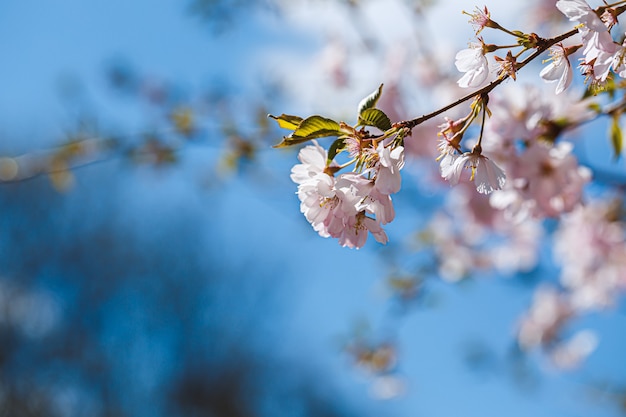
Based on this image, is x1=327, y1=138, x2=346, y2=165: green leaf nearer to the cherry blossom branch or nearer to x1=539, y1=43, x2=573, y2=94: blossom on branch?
the cherry blossom branch

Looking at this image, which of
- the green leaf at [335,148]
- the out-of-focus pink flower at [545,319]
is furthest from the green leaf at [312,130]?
the out-of-focus pink flower at [545,319]

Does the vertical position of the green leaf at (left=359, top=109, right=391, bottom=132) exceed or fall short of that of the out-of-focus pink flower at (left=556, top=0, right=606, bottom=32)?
it falls short

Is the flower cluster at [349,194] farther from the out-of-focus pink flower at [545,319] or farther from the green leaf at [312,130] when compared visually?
the out-of-focus pink flower at [545,319]

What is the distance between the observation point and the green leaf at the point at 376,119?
1.58 feet

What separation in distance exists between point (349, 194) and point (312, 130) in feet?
0.21

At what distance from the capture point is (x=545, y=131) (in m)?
0.87

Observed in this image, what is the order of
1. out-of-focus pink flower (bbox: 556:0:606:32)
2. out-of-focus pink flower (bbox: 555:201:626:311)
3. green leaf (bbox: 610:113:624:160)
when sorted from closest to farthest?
out-of-focus pink flower (bbox: 556:0:606:32) < green leaf (bbox: 610:113:624:160) < out-of-focus pink flower (bbox: 555:201:626:311)

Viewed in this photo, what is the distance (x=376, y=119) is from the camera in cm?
49

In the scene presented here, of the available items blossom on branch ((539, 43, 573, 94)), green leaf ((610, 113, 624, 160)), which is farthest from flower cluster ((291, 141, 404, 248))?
green leaf ((610, 113, 624, 160))

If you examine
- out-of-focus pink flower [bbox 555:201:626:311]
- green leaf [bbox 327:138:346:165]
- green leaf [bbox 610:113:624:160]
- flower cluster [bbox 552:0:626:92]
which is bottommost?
green leaf [bbox 327:138:346:165]

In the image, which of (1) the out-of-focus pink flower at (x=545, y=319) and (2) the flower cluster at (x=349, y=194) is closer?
(2) the flower cluster at (x=349, y=194)

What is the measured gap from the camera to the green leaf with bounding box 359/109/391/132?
48 centimetres

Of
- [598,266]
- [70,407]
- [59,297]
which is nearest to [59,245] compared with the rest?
[59,297]

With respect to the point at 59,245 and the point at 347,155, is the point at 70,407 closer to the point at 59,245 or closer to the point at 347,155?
the point at 59,245
